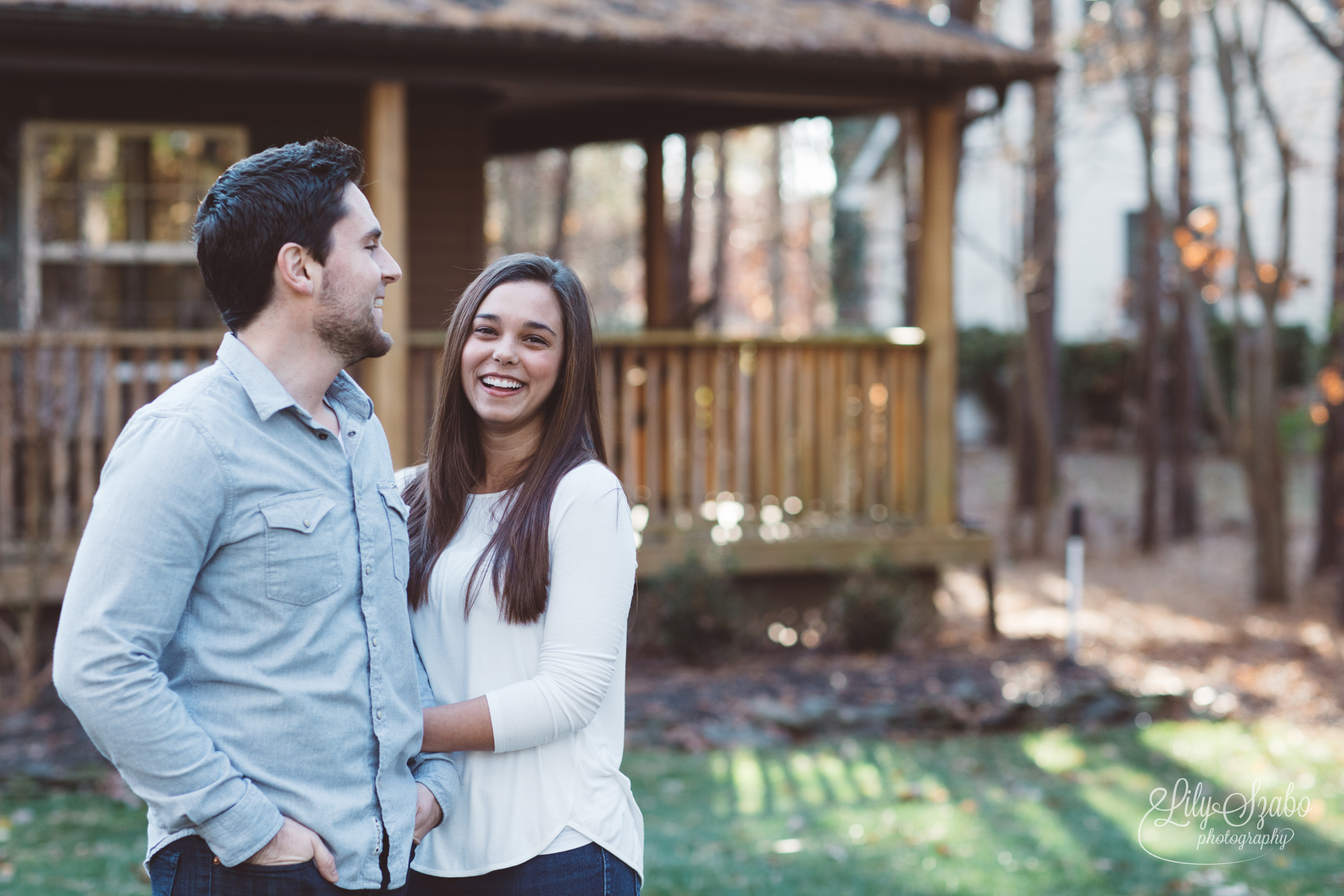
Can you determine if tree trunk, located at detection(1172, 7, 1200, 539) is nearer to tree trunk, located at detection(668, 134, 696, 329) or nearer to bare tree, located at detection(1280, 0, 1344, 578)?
bare tree, located at detection(1280, 0, 1344, 578)

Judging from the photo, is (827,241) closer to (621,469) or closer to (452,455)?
(621,469)

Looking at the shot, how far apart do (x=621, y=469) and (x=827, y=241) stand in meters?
23.7

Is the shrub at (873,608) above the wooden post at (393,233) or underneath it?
underneath

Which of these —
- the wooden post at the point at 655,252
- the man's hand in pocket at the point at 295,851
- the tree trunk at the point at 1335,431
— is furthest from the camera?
the wooden post at the point at 655,252

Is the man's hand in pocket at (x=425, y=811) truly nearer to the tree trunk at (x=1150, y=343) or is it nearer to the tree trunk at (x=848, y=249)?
the tree trunk at (x=1150, y=343)

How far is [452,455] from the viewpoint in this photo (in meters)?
2.38

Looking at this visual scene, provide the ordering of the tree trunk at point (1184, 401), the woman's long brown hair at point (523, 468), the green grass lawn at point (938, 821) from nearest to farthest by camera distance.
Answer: the woman's long brown hair at point (523, 468), the green grass lawn at point (938, 821), the tree trunk at point (1184, 401)

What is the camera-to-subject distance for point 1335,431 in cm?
1173

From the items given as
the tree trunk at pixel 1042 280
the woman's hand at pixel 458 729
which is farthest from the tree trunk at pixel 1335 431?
the woman's hand at pixel 458 729

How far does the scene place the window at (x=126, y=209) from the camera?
958 cm

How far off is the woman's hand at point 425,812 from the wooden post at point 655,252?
10077 millimetres

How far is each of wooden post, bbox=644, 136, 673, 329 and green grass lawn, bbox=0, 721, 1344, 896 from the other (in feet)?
19.8

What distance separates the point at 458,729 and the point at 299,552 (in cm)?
45

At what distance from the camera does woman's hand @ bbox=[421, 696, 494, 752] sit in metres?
2.10
